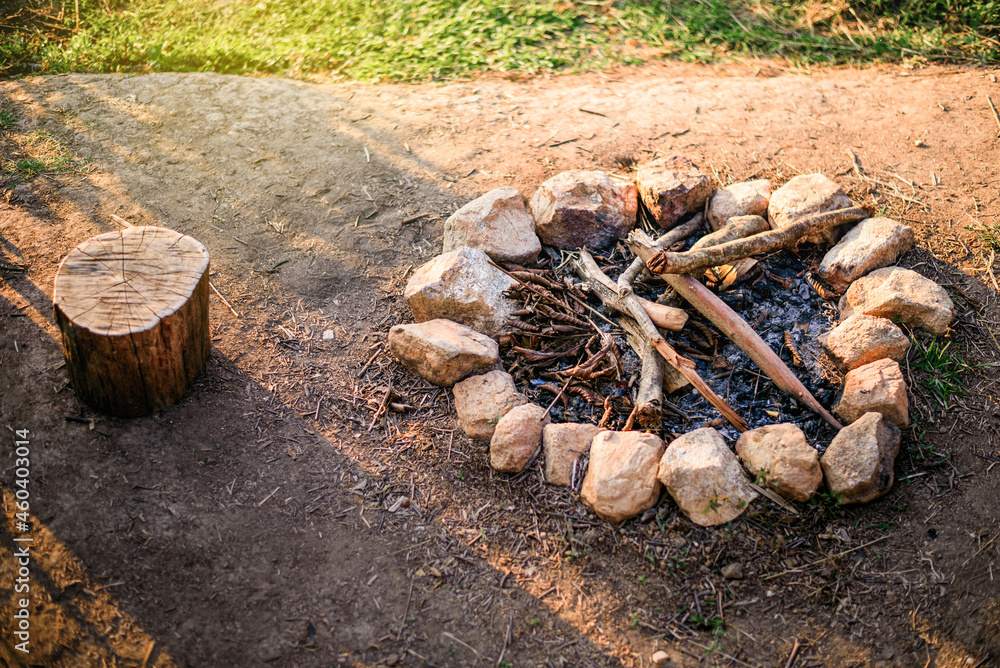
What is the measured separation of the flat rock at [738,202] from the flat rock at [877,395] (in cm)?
149

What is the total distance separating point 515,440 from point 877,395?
84.1 inches

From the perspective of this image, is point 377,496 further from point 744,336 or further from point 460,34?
point 460,34

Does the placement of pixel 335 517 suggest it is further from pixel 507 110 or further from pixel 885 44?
pixel 885 44

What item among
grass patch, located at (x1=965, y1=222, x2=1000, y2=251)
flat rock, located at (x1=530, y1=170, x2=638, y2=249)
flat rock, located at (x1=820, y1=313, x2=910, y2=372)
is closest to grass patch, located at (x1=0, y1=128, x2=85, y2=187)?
flat rock, located at (x1=530, y1=170, x2=638, y2=249)

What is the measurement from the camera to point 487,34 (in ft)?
22.8

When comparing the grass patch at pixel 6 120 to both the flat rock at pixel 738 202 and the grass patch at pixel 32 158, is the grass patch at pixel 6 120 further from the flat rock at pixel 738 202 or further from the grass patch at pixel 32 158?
the flat rock at pixel 738 202

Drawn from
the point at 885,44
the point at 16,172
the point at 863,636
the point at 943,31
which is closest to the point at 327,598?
the point at 863,636

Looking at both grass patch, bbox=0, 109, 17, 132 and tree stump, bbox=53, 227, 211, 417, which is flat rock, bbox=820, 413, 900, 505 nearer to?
tree stump, bbox=53, 227, 211, 417

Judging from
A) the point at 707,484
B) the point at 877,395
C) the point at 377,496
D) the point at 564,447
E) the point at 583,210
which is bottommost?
the point at 377,496

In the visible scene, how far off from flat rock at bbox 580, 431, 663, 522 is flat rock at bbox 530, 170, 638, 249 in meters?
1.80

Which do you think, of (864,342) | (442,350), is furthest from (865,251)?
(442,350)

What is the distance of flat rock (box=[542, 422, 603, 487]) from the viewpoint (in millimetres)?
3465

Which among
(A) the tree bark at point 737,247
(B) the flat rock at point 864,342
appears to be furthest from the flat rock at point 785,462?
(A) the tree bark at point 737,247

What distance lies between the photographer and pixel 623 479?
10.7ft
